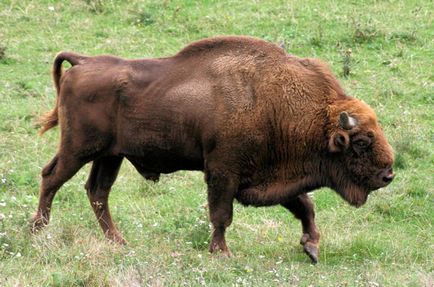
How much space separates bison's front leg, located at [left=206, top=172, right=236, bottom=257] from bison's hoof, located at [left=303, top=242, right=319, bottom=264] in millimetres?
667

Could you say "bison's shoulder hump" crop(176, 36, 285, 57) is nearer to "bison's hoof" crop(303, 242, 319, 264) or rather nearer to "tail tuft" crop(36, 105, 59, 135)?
"tail tuft" crop(36, 105, 59, 135)

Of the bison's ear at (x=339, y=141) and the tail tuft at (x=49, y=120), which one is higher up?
the bison's ear at (x=339, y=141)

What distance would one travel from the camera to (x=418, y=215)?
9531mm

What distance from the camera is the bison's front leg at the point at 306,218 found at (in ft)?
27.3

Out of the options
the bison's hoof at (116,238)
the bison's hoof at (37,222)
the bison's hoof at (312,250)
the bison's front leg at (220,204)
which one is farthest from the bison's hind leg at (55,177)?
the bison's hoof at (312,250)

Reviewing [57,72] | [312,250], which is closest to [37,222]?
[57,72]

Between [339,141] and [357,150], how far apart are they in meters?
0.20

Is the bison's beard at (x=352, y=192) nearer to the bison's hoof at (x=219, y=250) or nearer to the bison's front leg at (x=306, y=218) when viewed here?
the bison's front leg at (x=306, y=218)

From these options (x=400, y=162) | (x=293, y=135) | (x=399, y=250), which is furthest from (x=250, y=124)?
(x=400, y=162)

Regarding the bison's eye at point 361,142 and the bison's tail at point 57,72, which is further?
the bison's tail at point 57,72

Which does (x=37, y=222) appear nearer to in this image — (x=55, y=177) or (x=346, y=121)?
(x=55, y=177)

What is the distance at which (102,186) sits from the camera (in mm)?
8922

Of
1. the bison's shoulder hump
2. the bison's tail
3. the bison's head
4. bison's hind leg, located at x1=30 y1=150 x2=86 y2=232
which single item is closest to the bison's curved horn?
the bison's head

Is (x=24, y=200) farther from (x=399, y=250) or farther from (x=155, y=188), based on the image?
(x=399, y=250)
